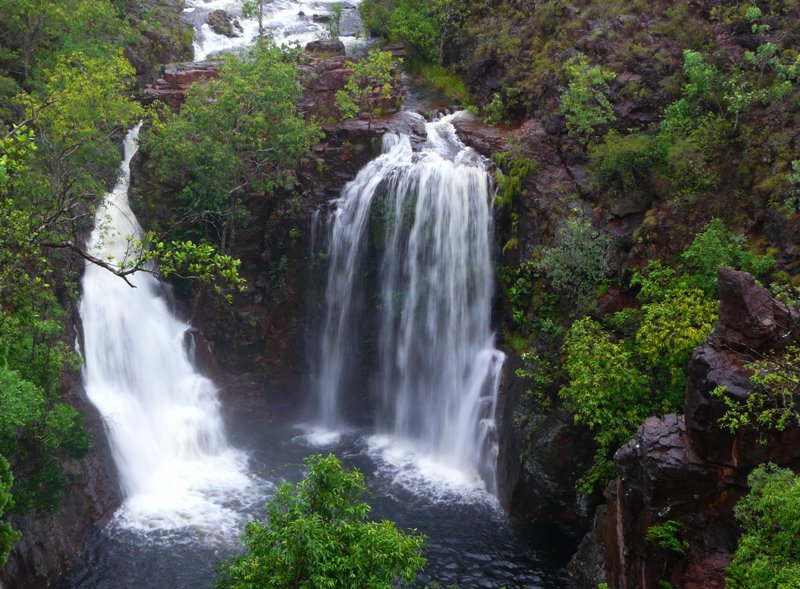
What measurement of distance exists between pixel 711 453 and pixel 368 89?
20.0 m

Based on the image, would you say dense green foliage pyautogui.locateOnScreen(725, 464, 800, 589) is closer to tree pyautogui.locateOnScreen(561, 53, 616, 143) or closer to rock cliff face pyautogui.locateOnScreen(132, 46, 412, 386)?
tree pyautogui.locateOnScreen(561, 53, 616, 143)

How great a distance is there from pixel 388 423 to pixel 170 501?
8837 millimetres

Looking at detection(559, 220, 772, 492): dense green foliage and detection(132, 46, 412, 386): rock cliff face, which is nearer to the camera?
detection(559, 220, 772, 492): dense green foliage

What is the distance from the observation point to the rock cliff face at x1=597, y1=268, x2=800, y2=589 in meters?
12.9

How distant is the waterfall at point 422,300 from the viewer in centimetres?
2338

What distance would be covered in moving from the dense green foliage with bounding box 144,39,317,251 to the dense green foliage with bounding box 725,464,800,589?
1903 centimetres

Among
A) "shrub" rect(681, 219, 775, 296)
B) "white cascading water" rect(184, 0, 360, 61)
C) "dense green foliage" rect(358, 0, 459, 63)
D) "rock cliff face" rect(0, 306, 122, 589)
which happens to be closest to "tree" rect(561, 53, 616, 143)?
"shrub" rect(681, 219, 775, 296)

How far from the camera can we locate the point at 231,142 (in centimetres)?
2395

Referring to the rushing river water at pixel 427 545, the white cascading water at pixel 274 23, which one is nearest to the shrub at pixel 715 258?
the rushing river water at pixel 427 545

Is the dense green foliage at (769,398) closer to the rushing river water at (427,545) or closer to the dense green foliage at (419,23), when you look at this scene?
the rushing river water at (427,545)

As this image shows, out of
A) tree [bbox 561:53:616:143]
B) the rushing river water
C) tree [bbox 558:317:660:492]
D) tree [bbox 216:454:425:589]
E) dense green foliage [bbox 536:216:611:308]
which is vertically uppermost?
tree [bbox 561:53:616:143]

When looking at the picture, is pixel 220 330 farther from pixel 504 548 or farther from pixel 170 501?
pixel 504 548

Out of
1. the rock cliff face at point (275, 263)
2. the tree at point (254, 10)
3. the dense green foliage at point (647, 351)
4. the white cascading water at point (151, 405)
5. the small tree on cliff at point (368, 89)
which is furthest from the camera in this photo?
the tree at point (254, 10)

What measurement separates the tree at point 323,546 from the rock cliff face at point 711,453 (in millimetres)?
5931
